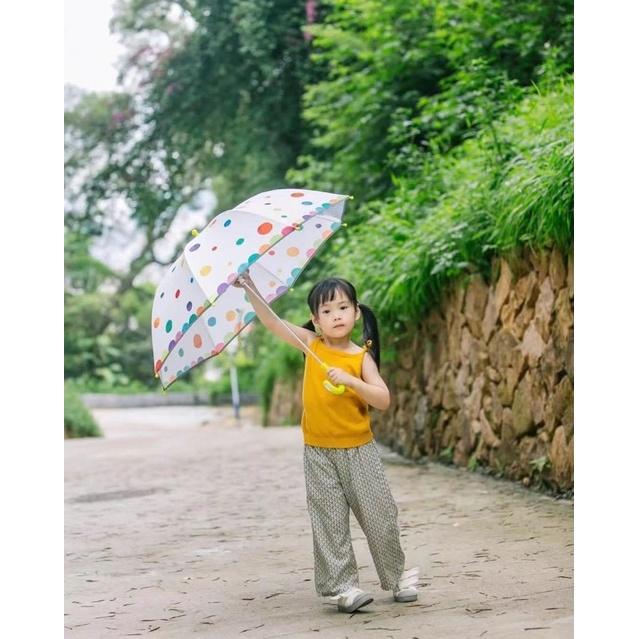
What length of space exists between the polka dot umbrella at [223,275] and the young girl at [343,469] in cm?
17

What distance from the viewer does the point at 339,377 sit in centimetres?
314

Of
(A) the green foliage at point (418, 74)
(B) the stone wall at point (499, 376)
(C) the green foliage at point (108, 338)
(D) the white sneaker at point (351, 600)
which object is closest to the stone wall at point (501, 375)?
(B) the stone wall at point (499, 376)

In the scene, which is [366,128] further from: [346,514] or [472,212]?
[346,514]

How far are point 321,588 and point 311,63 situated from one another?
10801mm

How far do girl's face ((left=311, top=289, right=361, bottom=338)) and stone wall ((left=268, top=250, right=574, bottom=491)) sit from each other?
202 centimetres

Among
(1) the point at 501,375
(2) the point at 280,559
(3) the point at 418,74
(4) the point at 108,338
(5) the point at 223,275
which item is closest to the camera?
(5) the point at 223,275

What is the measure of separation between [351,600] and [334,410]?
24.7 inches

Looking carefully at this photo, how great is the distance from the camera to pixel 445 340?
6582 mm

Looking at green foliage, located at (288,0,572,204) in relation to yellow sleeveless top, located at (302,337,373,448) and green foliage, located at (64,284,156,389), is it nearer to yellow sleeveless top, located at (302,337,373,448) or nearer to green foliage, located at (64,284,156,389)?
yellow sleeveless top, located at (302,337,373,448)

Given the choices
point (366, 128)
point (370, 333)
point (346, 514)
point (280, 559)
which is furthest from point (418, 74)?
point (346, 514)

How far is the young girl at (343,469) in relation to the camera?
322cm

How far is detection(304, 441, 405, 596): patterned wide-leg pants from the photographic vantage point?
127 inches

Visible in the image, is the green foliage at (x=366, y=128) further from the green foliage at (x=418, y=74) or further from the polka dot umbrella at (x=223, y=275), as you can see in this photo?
the polka dot umbrella at (x=223, y=275)
